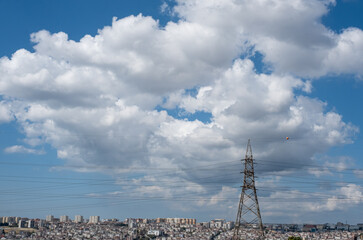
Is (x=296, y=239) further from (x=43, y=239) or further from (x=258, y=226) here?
(x=43, y=239)

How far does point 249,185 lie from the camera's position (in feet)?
222

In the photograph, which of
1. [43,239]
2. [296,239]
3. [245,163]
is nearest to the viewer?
[245,163]

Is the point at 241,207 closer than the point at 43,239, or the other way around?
the point at 241,207

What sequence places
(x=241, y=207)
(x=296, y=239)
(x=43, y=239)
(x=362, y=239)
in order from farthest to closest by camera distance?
1. (x=43, y=239)
2. (x=362, y=239)
3. (x=296, y=239)
4. (x=241, y=207)

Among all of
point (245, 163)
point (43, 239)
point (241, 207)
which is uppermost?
point (245, 163)

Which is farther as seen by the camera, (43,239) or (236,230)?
(43,239)

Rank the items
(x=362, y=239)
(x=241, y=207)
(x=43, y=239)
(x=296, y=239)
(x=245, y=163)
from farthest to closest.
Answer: (x=43, y=239) → (x=362, y=239) → (x=296, y=239) → (x=245, y=163) → (x=241, y=207)

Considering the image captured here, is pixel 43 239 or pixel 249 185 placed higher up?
Result: pixel 249 185

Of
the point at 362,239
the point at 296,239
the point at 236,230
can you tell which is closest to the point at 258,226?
the point at 236,230

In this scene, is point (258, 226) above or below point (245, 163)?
below

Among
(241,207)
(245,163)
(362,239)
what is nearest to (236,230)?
(241,207)

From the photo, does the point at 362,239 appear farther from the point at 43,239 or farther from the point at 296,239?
the point at 43,239

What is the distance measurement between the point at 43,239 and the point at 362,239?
476ft

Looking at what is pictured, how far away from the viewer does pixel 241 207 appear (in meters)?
64.4
